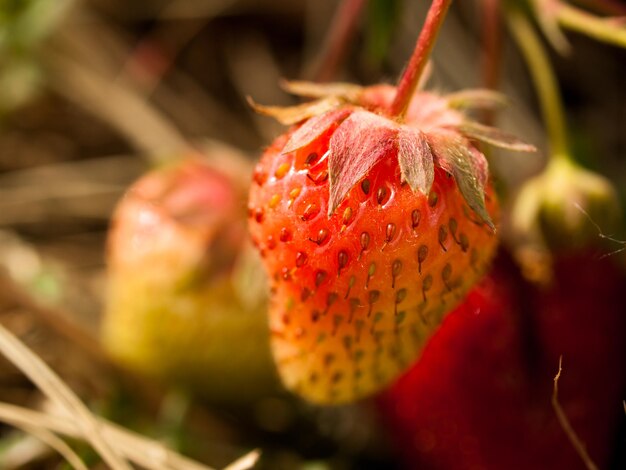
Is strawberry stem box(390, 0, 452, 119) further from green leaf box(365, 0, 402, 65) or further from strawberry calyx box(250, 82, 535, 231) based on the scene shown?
green leaf box(365, 0, 402, 65)

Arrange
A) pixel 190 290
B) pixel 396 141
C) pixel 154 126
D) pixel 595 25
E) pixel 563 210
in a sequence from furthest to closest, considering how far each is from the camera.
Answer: pixel 154 126
pixel 190 290
pixel 563 210
pixel 595 25
pixel 396 141

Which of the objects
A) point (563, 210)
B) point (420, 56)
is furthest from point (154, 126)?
point (420, 56)

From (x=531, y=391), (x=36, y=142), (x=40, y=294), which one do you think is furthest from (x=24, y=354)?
(x=36, y=142)

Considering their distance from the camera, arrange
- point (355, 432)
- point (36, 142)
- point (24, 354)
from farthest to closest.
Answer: point (36, 142) → point (355, 432) → point (24, 354)

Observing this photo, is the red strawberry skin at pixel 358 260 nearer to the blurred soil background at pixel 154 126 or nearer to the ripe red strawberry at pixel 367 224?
the ripe red strawberry at pixel 367 224

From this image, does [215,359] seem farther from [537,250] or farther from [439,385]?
[537,250]

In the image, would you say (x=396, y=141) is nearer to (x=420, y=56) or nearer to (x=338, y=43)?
(x=420, y=56)

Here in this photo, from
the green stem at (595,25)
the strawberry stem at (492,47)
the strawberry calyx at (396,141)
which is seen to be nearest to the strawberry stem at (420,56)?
the strawberry calyx at (396,141)
